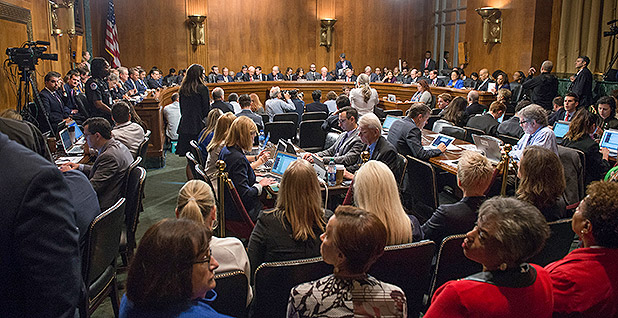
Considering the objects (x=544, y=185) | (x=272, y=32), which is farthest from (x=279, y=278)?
(x=272, y=32)

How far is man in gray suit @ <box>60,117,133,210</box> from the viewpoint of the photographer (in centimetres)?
390

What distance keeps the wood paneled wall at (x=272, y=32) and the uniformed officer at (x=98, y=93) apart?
328 inches

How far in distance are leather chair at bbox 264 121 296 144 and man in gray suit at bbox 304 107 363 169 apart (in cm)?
193

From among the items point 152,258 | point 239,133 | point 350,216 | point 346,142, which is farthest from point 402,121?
point 152,258

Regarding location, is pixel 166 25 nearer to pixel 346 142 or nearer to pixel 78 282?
pixel 346 142

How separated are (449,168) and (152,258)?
3.84m

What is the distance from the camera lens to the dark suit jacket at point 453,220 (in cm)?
281

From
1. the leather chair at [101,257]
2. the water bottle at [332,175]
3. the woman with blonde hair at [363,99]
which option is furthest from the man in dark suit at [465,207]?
the woman with blonde hair at [363,99]

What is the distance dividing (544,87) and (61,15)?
985 cm

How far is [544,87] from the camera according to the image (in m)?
10.1

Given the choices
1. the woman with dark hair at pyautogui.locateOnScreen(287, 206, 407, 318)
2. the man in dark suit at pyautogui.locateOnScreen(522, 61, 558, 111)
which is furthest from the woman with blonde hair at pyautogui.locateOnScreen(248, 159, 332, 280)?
the man in dark suit at pyautogui.locateOnScreen(522, 61, 558, 111)

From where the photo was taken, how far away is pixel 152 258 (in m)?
1.40

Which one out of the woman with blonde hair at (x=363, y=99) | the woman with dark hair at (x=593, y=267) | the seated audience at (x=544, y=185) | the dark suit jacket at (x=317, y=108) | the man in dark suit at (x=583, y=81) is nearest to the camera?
the woman with dark hair at (x=593, y=267)

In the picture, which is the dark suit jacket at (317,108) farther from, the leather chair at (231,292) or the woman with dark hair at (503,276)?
the woman with dark hair at (503,276)
